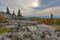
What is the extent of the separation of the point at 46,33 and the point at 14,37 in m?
3.33

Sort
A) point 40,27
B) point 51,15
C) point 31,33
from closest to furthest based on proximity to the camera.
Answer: point 31,33 → point 40,27 → point 51,15

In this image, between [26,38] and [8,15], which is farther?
[8,15]

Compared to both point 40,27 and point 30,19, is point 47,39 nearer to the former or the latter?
point 40,27

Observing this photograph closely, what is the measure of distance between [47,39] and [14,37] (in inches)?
128

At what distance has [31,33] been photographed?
14383mm

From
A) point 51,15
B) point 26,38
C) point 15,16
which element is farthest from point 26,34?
point 15,16

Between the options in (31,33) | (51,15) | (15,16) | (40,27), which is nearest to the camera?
(31,33)

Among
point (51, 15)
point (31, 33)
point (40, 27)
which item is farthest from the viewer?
point (51, 15)

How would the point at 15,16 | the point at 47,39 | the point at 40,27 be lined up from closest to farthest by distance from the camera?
1. the point at 47,39
2. the point at 40,27
3. the point at 15,16

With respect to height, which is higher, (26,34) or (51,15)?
(51,15)

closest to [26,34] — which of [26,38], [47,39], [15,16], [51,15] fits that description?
[26,38]

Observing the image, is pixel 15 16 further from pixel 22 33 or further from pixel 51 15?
pixel 22 33

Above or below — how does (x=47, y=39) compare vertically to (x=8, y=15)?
below

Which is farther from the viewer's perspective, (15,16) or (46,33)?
(15,16)
